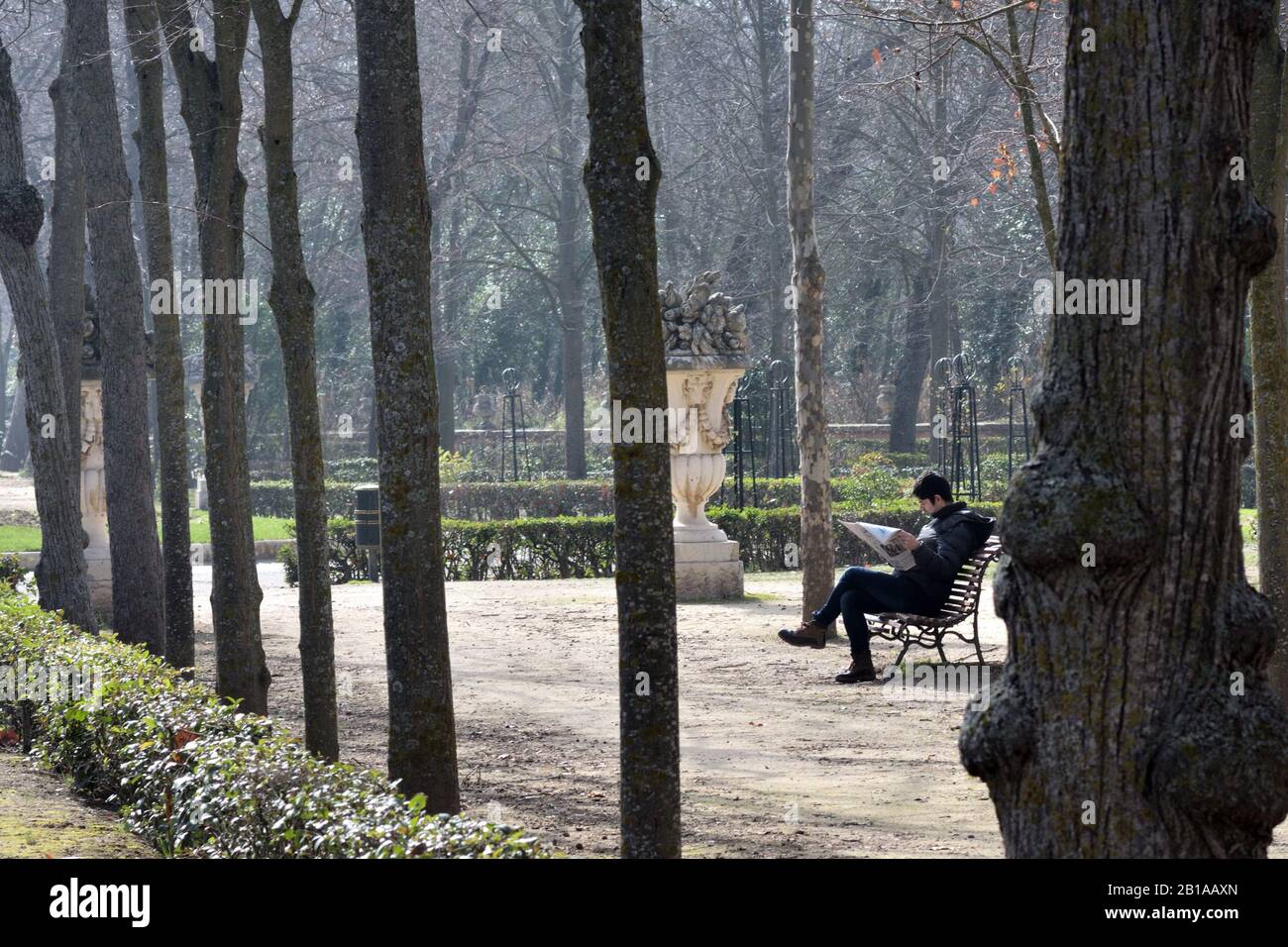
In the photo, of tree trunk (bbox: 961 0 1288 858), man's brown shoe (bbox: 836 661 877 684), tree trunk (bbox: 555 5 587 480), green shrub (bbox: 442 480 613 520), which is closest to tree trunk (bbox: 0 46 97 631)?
man's brown shoe (bbox: 836 661 877 684)

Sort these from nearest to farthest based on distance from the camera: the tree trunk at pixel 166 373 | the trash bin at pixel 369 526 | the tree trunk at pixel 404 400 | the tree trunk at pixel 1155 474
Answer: the tree trunk at pixel 1155 474
the tree trunk at pixel 404 400
the tree trunk at pixel 166 373
the trash bin at pixel 369 526

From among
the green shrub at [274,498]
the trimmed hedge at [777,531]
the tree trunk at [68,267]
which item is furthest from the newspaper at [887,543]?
the green shrub at [274,498]

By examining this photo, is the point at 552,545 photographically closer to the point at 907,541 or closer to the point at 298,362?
the point at 907,541

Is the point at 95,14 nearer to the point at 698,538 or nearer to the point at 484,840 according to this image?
the point at 698,538

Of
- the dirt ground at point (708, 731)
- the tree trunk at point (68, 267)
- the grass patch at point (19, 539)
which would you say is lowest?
the dirt ground at point (708, 731)

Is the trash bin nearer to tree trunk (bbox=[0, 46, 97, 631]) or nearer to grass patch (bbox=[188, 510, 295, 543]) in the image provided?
grass patch (bbox=[188, 510, 295, 543])

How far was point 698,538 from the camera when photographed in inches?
594

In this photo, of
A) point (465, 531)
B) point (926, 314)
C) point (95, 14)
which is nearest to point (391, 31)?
point (95, 14)

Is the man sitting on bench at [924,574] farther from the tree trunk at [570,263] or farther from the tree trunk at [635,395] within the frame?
the tree trunk at [570,263]

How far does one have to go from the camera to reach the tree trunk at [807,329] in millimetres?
12680

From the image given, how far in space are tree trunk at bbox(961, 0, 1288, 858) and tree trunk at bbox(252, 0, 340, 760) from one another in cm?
419

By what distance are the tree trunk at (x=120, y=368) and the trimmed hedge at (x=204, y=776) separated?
2.06 metres

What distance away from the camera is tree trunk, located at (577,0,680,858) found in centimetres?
468

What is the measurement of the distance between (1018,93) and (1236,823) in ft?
20.7
